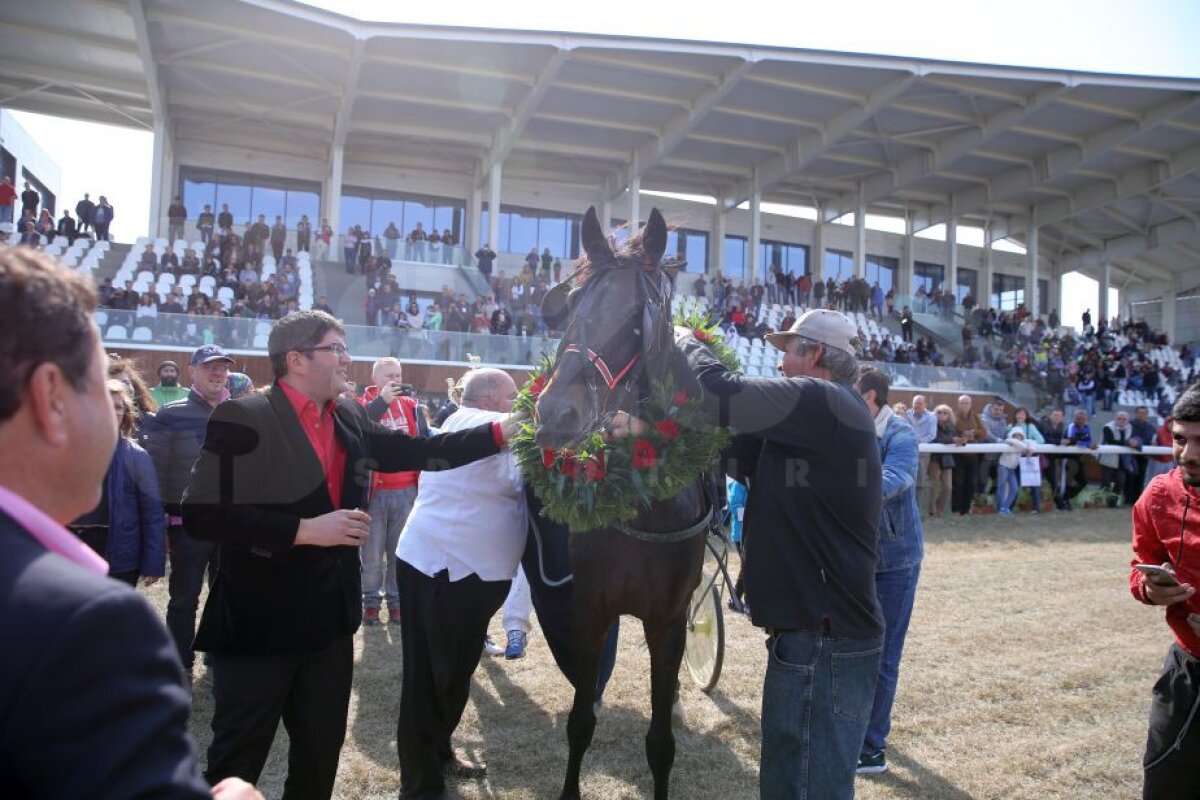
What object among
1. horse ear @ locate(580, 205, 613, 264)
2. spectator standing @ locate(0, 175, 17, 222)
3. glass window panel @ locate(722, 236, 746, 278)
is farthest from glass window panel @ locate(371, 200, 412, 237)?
horse ear @ locate(580, 205, 613, 264)

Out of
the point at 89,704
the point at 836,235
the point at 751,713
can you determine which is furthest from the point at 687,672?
the point at 836,235

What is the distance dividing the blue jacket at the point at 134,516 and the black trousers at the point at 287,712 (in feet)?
6.57

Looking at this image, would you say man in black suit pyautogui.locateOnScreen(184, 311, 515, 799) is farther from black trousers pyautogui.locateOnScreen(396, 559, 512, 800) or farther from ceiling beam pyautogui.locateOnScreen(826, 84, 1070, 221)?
ceiling beam pyautogui.locateOnScreen(826, 84, 1070, 221)

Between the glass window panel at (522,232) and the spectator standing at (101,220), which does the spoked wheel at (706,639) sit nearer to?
the spectator standing at (101,220)

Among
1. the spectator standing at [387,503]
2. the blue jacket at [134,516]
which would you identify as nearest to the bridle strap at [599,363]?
the blue jacket at [134,516]

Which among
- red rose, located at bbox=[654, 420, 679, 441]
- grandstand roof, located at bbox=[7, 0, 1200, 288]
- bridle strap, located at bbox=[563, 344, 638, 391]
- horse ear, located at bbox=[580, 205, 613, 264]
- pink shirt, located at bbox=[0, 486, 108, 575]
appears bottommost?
pink shirt, located at bbox=[0, 486, 108, 575]

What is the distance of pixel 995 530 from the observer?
11805 millimetres

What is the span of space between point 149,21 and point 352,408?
73.2 ft

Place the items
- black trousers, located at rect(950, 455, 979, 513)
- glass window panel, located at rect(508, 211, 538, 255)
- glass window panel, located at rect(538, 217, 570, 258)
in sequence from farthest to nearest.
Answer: glass window panel, located at rect(538, 217, 570, 258) < glass window panel, located at rect(508, 211, 538, 255) < black trousers, located at rect(950, 455, 979, 513)

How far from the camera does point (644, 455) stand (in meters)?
3.34

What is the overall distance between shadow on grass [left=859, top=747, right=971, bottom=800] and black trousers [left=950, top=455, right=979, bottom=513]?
32.7ft

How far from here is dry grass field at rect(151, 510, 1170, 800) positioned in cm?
400

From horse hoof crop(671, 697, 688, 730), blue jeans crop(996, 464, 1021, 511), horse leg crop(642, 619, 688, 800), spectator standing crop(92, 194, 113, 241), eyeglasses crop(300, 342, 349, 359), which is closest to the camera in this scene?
eyeglasses crop(300, 342, 349, 359)

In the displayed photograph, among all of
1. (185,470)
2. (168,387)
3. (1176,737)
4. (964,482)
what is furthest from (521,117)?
(1176,737)
